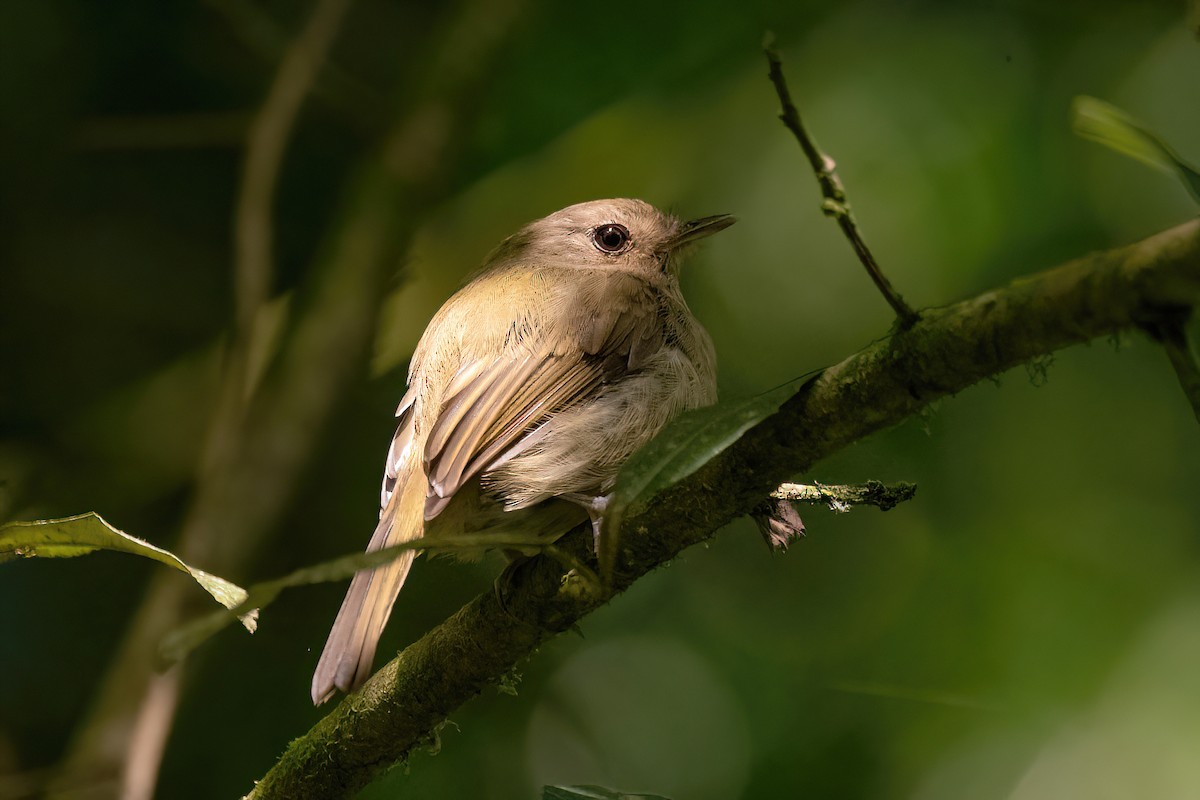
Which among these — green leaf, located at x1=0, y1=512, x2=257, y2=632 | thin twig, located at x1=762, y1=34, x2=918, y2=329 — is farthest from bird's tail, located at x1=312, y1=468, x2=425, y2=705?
thin twig, located at x1=762, y1=34, x2=918, y2=329

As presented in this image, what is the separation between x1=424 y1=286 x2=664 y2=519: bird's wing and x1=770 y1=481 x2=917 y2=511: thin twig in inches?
26.4

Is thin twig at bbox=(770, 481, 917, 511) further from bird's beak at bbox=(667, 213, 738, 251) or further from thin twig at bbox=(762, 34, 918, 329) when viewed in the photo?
bird's beak at bbox=(667, 213, 738, 251)

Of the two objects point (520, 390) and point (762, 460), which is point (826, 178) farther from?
point (520, 390)

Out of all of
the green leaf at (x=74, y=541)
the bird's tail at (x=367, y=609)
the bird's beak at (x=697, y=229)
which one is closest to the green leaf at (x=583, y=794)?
the bird's tail at (x=367, y=609)

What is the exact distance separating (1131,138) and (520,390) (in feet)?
4.81

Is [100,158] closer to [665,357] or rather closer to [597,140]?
[597,140]

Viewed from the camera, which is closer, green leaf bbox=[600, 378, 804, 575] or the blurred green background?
green leaf bbox=[600, 378, 804, 575]

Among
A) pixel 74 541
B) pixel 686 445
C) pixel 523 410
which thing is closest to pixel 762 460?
pixel 686 445

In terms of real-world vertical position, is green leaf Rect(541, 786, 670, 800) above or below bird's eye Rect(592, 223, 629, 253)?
below

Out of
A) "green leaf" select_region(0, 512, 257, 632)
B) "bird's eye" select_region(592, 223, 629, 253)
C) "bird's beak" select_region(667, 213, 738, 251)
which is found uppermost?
"bird's eye" select_region(592, 223, 629, 253)

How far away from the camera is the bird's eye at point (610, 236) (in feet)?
11.1

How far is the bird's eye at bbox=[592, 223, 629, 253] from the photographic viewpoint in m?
3.39

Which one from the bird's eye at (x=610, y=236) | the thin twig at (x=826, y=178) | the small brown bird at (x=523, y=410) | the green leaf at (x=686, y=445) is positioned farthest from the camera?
the bird's eye at (x=610, y=236)

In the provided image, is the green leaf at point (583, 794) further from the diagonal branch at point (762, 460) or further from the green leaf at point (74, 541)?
the green leaf at point (74, 541)
